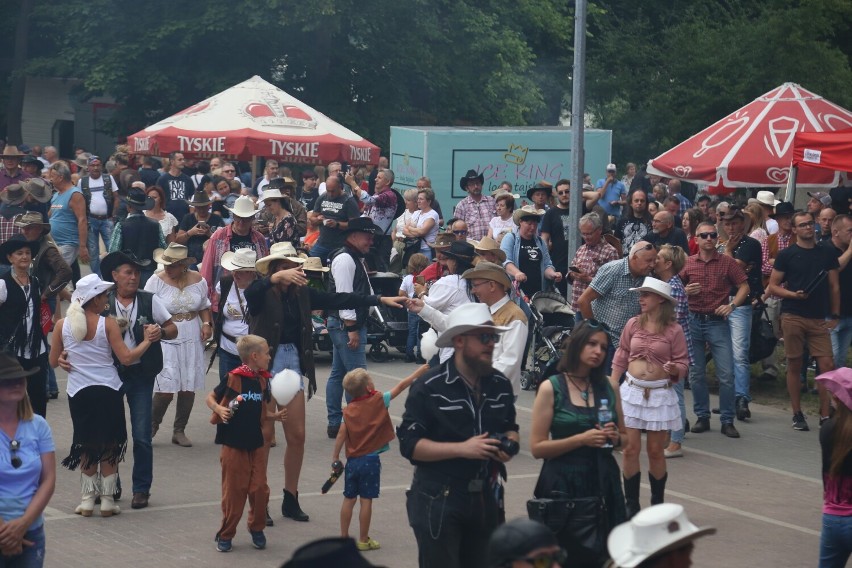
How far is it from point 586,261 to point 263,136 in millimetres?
9002

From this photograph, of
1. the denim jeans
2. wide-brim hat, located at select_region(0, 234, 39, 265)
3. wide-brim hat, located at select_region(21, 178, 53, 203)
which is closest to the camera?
the denim jeans

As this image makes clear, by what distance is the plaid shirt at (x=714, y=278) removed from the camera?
41.3ft

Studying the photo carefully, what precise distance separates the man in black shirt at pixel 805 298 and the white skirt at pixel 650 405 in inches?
143

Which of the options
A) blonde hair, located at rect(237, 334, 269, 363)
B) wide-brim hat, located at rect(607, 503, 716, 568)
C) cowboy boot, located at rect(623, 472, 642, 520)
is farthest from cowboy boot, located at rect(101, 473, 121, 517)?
wide-brim hat, located at rect(607, 503, 716, 568)

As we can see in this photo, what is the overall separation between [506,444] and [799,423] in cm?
745

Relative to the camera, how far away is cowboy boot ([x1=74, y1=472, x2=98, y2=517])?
9.56m

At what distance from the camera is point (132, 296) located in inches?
390

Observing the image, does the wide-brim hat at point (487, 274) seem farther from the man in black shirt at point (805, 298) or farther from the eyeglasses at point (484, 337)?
the man in black shirt at point (805, 298)

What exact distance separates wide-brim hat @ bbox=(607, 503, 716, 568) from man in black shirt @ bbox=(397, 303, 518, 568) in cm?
174

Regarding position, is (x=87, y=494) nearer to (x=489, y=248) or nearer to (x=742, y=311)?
(x=489, y=248)

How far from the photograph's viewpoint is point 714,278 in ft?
41.4

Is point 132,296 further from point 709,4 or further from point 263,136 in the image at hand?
point 709,4

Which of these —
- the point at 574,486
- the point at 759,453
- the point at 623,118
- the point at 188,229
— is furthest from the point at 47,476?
the point at 623,118

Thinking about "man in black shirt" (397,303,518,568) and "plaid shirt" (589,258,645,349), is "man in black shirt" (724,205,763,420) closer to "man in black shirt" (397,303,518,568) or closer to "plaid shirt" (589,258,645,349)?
"plaid shirt" (589,258,645,349)
